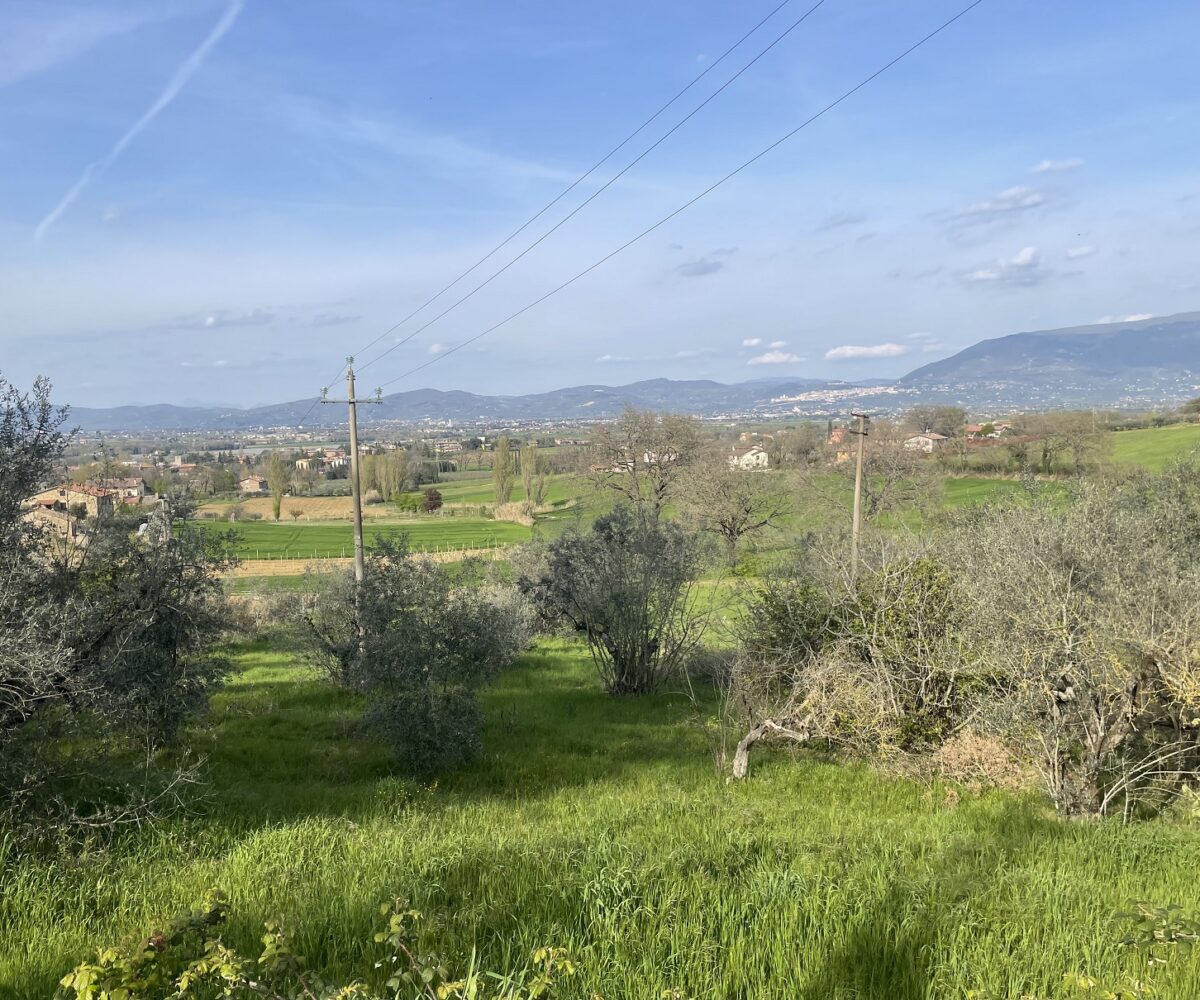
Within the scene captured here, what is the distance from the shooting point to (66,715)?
22.1 ft

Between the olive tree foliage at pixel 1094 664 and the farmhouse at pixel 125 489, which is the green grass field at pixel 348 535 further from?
the olive tree foliage at pixel 1094 664

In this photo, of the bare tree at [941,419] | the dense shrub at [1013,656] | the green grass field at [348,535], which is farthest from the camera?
the bare tree at [941,419]

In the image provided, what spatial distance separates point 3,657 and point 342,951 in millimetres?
3575

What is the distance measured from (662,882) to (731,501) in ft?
132

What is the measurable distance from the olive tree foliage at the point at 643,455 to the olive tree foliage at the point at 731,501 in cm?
226

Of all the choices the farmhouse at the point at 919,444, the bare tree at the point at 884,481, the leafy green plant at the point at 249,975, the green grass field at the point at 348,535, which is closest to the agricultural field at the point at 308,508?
the green grass field at the point at 348,535

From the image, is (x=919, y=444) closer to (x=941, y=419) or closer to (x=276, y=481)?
(x=941, y=419)

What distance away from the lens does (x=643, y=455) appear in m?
47.9

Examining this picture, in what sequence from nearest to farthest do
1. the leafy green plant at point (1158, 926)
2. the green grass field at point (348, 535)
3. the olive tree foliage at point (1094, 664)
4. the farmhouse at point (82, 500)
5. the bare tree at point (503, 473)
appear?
1. the leafy green plant at point (1158, 926)
2. the olive tree foliage at point (1094, 664)
3. the farmhouse at point (82, 500)
4. the green grass field at point (348, 535)
5. the bare tree at point (503, 473)

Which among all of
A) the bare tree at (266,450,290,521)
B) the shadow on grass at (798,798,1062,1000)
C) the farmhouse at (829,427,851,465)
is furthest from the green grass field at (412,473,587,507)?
the shadow on grass at (798,798,1062,1000)

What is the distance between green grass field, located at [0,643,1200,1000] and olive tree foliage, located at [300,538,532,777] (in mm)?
645

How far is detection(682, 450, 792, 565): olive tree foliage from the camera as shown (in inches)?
1727

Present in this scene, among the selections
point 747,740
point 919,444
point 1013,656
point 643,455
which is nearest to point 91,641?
point 747,740

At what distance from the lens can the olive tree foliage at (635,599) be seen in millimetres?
15719
